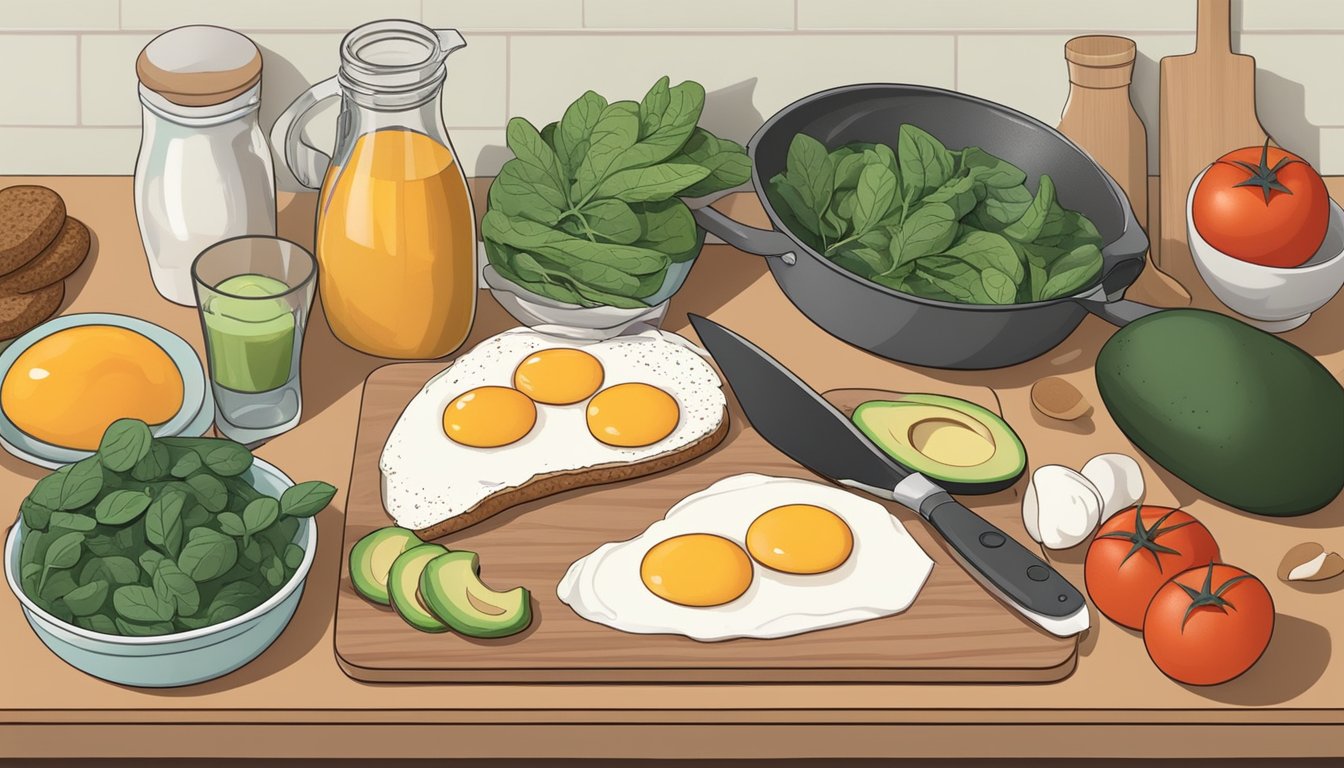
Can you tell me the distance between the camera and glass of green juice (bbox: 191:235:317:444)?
142 centimetres

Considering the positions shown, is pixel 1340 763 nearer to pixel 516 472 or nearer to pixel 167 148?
pixel 516 472

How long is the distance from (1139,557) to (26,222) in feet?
3.57

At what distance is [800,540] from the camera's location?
1.32m

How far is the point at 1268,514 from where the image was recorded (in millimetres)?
1410

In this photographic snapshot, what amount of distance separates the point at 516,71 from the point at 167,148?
15.9 inches

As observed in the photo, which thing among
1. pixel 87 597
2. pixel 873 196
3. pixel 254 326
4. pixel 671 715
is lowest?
pixel 671 715

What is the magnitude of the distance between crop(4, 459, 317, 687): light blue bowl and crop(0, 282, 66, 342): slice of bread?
39cm

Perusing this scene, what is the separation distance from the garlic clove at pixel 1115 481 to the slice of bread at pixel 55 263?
Answer: 102 cm

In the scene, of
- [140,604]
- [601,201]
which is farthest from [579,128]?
[140,604]

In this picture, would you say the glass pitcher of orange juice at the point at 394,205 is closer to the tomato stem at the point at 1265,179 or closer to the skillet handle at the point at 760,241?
the skillet handle at the point at 760,241

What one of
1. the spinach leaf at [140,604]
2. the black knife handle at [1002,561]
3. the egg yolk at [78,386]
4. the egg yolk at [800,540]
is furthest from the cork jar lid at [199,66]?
the black knife handle at [1002,561]

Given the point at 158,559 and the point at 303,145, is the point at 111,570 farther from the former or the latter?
the point at 303,145

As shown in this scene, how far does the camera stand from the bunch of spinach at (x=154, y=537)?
3.84ft

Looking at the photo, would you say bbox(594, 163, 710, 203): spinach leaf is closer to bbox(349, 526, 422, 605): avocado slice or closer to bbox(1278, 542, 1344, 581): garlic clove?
bbox(349, 526, 422, 605): avocado slice
